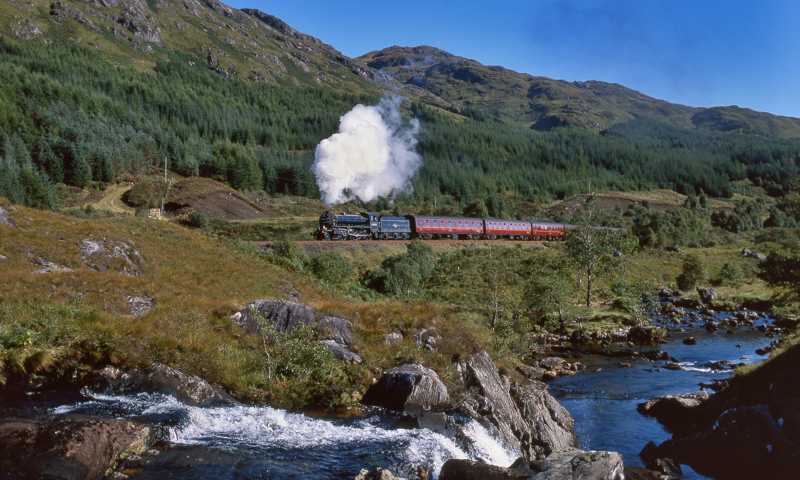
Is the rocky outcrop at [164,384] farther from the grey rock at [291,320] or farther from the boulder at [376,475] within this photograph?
the boulder at [376,475]

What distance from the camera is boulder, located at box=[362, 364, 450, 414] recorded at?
701 inches

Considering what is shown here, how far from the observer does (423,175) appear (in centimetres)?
17988

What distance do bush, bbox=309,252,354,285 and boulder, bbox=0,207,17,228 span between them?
2116 cm

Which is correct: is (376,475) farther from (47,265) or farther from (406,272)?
(406,272)

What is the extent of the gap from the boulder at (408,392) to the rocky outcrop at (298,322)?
1.84 m

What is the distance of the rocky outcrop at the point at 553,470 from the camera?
13164 millimetres

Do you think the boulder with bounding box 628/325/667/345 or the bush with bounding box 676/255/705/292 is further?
the bush with bounding box 676/255/705/292

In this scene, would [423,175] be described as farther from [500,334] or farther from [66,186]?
[500,334]

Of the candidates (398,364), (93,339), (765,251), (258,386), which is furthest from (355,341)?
(765,251)

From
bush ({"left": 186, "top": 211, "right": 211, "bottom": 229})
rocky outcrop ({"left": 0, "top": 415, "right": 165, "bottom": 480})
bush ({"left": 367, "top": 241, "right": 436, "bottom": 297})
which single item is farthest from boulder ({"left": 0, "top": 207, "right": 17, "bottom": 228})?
bush ({"left": 186, "top": 211, "right": 211, "bottom": 229})

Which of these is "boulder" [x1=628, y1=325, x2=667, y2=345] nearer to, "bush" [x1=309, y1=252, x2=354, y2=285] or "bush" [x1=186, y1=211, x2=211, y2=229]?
"bush" [x1=309, y1=252, x2=354, y2=285]

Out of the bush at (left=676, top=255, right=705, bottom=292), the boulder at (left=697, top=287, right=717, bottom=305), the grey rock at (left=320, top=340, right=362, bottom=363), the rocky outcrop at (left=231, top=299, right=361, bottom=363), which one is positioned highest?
the rocky outcrop at (left=231, top=299, right=361, bottom=363)

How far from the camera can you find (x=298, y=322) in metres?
21.1

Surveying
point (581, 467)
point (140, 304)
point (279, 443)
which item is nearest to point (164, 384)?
point (279, 443)
